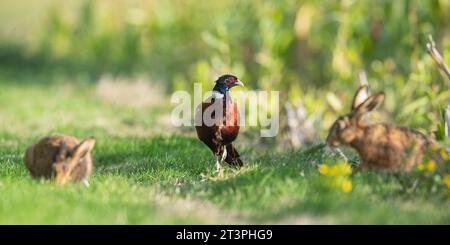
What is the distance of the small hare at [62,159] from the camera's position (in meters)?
7.05

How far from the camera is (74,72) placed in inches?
693

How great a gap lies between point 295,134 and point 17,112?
4.36m

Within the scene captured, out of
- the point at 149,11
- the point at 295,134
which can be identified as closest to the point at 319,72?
the point at 295,134

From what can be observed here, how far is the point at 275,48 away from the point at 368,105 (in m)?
6.11

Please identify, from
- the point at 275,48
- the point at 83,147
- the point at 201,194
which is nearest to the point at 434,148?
the point at 201,194

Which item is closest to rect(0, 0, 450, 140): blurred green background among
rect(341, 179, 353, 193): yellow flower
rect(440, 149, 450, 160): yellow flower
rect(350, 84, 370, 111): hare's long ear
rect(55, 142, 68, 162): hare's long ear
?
rect(350, 84, 370, 111): hare's long ear

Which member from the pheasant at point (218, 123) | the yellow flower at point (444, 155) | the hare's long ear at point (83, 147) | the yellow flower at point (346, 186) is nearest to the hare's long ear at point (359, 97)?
the yellow flower at point (444, 155)

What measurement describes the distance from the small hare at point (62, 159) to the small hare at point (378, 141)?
2.03m

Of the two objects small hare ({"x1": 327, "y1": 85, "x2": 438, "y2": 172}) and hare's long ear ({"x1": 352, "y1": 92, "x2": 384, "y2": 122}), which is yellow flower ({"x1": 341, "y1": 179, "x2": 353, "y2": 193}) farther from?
hare's long ear ({"x1": 352, "y1": 92, "x2": 384, "y2": 122})

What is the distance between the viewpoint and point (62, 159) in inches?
278

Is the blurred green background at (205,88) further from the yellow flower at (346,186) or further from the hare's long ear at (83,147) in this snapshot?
the hare's long ear at (83,147)

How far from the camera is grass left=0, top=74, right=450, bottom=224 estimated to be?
6281 mm

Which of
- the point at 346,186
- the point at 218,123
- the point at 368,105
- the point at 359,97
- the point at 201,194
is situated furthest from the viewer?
the point at 218,123

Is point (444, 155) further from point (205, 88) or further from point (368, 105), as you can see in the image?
point (205, 88)
